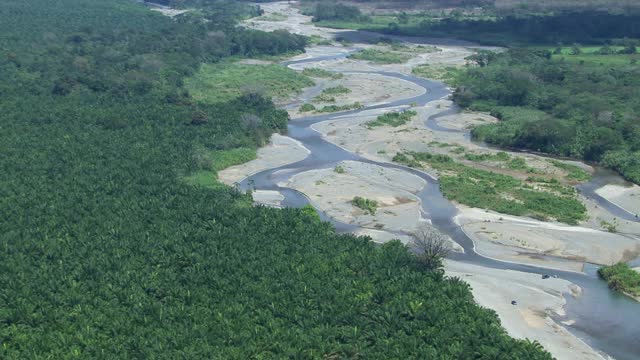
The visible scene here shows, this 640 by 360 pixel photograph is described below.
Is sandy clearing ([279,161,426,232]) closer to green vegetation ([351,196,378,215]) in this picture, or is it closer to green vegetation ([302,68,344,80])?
green vegetation ([351,196,378,215])

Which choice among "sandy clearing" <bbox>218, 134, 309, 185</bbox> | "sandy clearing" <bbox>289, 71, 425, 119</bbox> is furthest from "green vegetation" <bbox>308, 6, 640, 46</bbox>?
"sandy clearing" <bbox>218, 134, 309, 185</bbox>


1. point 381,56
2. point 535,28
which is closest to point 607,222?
point 381,56

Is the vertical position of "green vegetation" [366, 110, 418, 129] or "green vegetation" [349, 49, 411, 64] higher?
"green vegetation" [366, 110, 418, 129]

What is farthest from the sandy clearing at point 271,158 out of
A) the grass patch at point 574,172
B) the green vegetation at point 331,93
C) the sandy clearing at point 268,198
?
the grass patch at point 574,172

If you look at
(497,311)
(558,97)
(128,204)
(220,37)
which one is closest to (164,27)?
(220,37)

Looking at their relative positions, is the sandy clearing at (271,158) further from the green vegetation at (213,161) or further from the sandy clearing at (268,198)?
Answer: the sandy clearing at (268,198)

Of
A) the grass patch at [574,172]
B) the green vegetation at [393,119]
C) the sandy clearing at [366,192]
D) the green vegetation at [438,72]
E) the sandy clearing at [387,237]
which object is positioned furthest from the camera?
the green vegetation at [438,72]

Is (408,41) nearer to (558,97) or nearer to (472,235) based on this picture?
(558,97)
